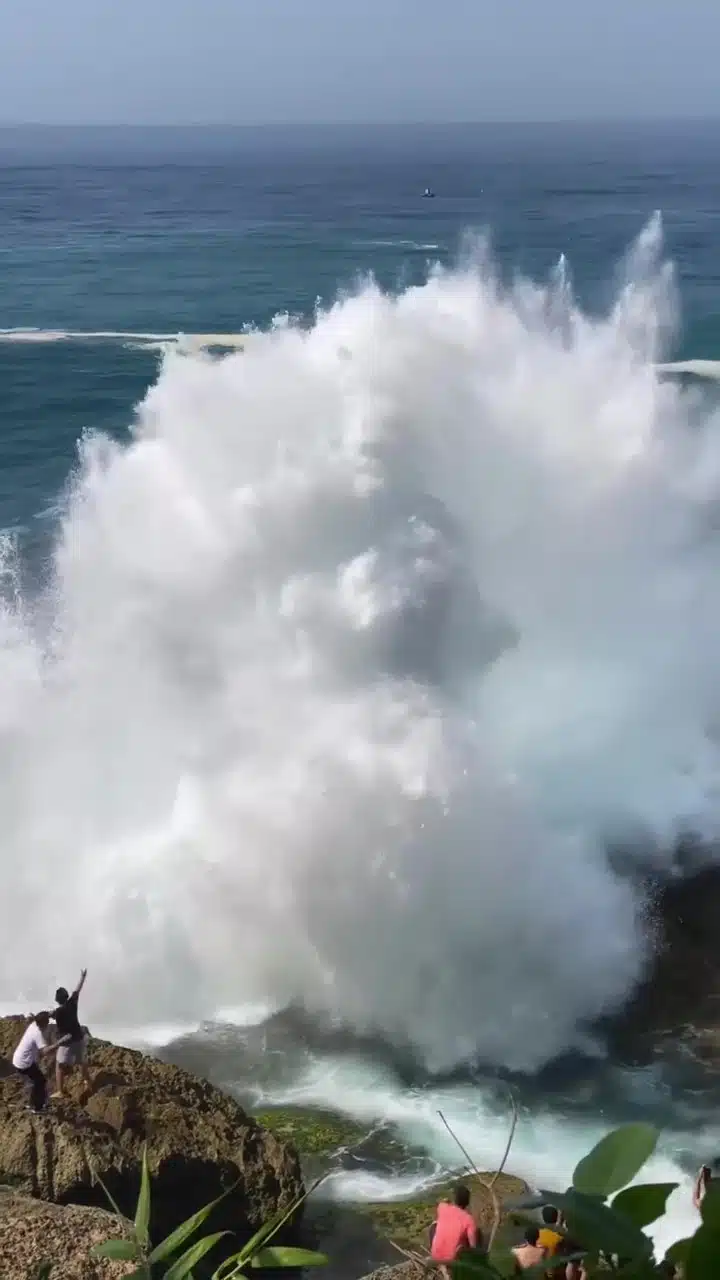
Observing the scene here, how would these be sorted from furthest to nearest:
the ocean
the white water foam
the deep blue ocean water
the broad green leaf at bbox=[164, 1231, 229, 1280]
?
the deep blue ocean water
the ocean
the white water foam
the broad green leaf at bbox=[164, 1231, 229, 1280]

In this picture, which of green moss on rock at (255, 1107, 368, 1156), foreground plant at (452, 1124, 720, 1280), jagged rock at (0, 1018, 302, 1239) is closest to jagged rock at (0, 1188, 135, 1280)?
jagged rock at (0, 1018, 302, 1239)

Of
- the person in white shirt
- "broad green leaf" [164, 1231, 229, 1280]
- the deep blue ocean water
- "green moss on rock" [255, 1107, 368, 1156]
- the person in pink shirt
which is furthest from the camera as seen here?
the deep blue ocean water

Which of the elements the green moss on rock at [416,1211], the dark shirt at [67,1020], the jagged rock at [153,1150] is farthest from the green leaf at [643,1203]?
the green moss on rock at [416,1211]

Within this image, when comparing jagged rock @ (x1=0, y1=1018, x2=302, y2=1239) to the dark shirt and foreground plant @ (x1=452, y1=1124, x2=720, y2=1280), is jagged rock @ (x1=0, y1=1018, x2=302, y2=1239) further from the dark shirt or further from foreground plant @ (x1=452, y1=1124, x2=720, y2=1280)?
foreground plant @ (x1=452, y1=1124, x2=720, y2=1280)

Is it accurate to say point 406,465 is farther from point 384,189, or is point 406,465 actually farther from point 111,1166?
point 384,189

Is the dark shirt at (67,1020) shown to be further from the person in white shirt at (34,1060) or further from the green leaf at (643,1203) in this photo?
the green leaf at (643,1203)

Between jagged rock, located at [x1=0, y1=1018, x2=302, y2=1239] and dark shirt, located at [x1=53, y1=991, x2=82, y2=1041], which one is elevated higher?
dark shirt, located at [x1=53, y1=991, x2=82, y2=1041]

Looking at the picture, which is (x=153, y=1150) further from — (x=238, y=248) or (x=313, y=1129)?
(x=238, y=248)
